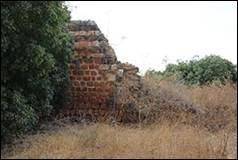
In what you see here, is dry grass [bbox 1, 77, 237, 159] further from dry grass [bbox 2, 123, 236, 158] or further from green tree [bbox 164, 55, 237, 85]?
green tree [bbox 164, 55, 237, 85]

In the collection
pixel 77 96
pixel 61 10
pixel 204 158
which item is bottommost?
pixel 204 158

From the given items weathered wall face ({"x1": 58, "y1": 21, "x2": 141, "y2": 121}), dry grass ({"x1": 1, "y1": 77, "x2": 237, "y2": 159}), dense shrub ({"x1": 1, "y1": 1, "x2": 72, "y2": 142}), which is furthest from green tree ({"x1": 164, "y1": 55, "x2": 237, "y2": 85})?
dense shrub ({"x1": 1, "y1": 1, "x2": 72, "y2": 142})

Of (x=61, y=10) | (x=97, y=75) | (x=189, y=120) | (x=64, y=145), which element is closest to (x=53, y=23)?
(x=61, y=10)

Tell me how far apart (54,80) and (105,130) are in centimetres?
178

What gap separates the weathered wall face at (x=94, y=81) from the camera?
39.1ft

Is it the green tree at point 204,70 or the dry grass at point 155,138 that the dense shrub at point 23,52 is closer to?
the dry grass at point 155,138

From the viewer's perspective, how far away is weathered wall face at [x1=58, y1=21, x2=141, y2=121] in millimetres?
11930

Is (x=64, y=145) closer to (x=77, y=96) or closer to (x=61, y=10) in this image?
(x=61, y=10)

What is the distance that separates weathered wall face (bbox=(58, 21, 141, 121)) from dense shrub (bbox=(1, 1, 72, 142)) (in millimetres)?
2593

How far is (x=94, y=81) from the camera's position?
12.0 m

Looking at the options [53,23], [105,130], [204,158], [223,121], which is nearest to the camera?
[204,158]

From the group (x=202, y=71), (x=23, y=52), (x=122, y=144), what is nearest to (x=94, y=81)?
(x=23, y=52)

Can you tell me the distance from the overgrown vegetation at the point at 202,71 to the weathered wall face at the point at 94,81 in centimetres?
614

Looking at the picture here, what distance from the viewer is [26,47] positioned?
8.61 meters
